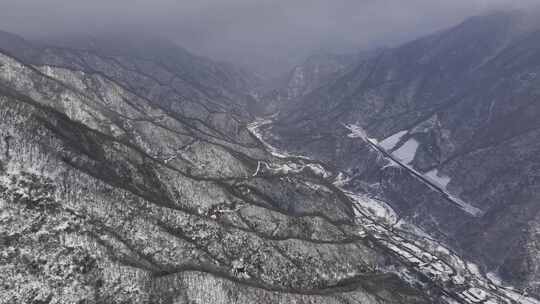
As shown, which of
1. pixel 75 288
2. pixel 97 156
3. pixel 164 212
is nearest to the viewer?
pixel 75 288

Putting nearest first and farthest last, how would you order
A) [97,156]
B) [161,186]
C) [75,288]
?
1. [75,288]
2. [97,156]
3. [161,186]

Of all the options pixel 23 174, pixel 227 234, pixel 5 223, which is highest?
pixel 23 174

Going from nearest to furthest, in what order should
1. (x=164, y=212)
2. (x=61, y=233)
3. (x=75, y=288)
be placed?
(x=75, y=288) < (x=61, y=233) < (x=164, y=212)

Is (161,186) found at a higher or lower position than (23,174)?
lower

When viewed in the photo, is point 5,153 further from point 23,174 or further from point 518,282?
point 518,282

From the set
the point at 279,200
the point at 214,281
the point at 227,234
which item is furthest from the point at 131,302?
the point at 279,200

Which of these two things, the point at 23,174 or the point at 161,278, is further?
the point at 23,174

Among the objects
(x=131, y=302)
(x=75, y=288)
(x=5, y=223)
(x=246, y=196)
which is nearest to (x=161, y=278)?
(x=131, y=302)

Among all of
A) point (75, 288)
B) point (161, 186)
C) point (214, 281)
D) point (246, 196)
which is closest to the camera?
point (75, 288)

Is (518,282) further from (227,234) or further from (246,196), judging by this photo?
(227,234)
